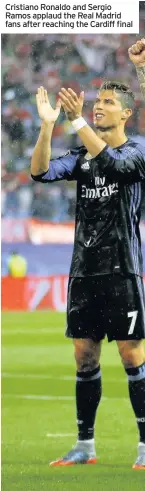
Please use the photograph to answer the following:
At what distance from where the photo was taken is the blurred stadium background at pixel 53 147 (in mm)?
12086

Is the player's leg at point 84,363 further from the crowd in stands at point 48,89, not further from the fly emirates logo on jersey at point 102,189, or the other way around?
the crowd in stands at point 48,89

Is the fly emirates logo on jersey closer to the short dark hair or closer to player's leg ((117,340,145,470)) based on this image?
the short dark hair

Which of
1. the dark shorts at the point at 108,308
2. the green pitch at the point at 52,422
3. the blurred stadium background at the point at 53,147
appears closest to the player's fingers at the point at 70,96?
the dark shorts at the point at 108,308

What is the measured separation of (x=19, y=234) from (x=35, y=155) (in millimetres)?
8942

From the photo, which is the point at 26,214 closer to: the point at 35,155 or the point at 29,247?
the point at 29,247

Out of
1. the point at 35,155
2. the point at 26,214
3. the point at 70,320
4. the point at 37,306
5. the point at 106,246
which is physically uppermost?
the point at 35,155

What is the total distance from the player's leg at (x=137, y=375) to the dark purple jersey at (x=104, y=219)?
0.26 metres

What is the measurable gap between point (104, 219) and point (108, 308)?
0.31 metres

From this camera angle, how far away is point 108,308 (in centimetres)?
397

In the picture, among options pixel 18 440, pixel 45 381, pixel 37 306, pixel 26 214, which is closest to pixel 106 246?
pixel 18 440

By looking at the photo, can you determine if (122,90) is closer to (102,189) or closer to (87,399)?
(102,189)

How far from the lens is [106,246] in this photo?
13.0 feet

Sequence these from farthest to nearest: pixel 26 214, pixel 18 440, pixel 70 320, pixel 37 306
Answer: pixel 26 214 < pixel 37 306 < pixel 18 440 < pixel 70 320

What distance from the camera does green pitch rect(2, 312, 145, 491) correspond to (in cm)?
386
